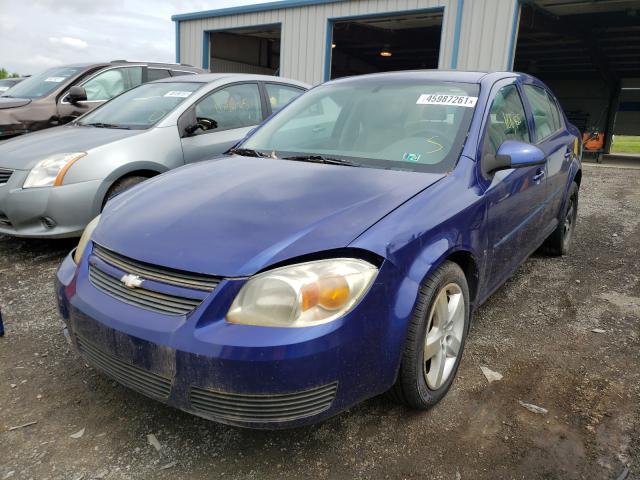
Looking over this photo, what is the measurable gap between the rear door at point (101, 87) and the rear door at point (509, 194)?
16.1ft

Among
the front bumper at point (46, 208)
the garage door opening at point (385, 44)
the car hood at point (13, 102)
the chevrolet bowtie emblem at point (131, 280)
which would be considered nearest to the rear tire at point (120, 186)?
the front bumper at point (46, 208)

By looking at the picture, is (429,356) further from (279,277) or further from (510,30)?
(510,30)

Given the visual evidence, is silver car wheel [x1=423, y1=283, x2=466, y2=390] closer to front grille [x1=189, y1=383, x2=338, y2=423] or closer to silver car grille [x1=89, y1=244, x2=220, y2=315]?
front grille [x1=189, y1=383, x2=338, y2=423]

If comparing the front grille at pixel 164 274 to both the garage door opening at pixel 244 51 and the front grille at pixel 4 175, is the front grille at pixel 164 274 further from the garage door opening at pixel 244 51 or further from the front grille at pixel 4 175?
the garage door opening at pixel 244 51

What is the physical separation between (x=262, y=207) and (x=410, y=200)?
0.60 m

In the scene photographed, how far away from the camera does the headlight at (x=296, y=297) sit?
1.66 meters

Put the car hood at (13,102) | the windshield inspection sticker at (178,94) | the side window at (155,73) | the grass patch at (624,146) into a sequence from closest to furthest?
the windshield inspection sticker at (178,94) → the car hood at (13,102) → the side window at (155,73) → the grass patch at (624,146)

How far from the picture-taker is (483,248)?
247 cm

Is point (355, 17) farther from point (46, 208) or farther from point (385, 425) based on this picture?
point (385, 425)

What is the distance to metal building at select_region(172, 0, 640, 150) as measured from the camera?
32.7 ft

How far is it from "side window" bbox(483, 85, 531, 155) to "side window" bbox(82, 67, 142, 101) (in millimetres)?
4926

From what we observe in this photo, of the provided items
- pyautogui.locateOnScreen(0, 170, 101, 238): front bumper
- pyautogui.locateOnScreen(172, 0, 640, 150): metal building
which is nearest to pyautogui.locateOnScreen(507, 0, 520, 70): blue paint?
pyautogui.locateOnScreen(172, 0, 640, 150): metal building

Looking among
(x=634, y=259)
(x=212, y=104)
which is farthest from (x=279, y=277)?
(x=634, y=259)

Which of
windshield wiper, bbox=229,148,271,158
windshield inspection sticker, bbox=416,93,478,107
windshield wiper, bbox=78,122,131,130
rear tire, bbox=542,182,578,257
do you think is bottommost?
rear tire, bbox=542,182,578,257
